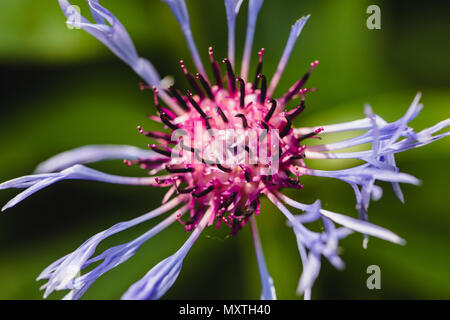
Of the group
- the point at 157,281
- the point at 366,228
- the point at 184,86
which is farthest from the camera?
the point at 184,86

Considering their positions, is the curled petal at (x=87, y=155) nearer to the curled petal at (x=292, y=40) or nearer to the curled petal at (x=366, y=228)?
the curled petal at (x=292, y=40)

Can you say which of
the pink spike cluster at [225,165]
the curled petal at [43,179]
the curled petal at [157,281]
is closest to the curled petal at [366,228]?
the pink spike cluster at [225,165]

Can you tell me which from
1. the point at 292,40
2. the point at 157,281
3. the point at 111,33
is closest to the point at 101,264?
the point at 157,281

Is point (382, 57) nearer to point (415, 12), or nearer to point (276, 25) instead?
point (415, 12)

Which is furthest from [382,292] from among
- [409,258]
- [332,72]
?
[332,72]

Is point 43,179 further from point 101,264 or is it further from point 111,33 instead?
point 111,33

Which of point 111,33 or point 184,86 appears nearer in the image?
point 111,33
